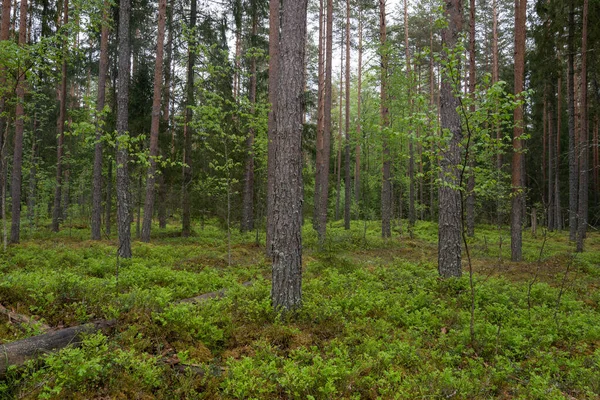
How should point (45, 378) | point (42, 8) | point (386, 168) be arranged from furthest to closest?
point (386, 168), point (42, 8), point (45, 378)

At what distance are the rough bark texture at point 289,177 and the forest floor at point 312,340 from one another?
39cm

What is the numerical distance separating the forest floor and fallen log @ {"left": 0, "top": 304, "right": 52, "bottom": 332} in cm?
8

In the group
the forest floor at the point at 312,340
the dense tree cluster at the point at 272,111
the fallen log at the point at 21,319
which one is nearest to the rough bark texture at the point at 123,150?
the dense tree cluster at the point at 272,111

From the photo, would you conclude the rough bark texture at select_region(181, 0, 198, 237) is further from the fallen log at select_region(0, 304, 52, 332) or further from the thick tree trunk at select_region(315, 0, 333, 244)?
the fallen log at select_region(0, 304, 52, 332)

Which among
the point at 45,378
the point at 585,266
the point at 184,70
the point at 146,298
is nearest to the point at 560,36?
the point at 585,266

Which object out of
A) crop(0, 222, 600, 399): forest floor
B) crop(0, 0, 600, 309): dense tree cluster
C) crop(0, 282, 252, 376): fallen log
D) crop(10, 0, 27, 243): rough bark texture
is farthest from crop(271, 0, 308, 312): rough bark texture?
crop(10, 0, 27, 243): rough bark texture

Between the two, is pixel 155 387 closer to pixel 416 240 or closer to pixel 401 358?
pixel 401 358

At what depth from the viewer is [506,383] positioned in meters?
3.95

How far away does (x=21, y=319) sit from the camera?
4.13 m

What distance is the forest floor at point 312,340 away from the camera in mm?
3297

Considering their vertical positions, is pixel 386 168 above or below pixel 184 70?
below

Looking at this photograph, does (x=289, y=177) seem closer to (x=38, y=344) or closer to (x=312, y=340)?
(x=312, y=340)

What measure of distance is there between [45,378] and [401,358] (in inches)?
146

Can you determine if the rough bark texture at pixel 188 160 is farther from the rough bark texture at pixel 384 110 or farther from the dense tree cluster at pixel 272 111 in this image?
the rough bark texture at pixel 384 110
